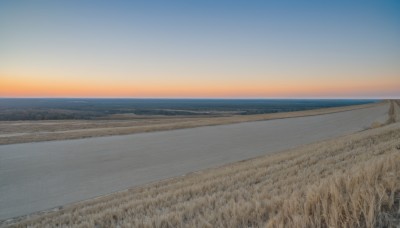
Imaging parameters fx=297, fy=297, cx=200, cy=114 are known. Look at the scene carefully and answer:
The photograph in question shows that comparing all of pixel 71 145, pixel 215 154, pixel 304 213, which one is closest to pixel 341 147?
pixel 215 154

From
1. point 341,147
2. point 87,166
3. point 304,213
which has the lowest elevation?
point 87,166

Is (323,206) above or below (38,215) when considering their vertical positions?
above

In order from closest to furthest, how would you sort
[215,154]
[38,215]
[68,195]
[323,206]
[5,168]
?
[323,206] < [38,215] < [68,195] < [5,168] < [215,154]

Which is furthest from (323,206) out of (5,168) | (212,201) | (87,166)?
(5,168)

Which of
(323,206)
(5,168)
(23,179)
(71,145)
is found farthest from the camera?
(71,145)

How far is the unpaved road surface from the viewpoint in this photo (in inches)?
454

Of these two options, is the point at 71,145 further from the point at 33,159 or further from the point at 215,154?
the point at 215,154

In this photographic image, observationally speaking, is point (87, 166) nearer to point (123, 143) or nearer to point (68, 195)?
point (68, 195)

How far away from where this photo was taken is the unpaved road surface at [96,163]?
11.5 m

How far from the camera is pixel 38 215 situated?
8969 mm

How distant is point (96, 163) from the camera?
1727cm

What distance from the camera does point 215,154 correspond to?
64.6ft

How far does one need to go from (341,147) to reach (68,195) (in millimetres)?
12461

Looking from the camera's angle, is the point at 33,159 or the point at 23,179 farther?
the point at 33,159
